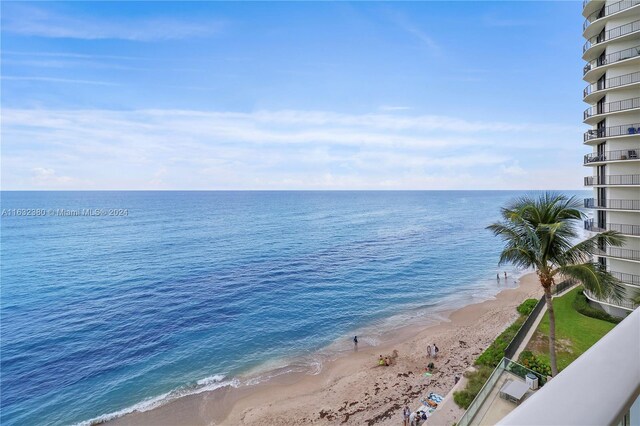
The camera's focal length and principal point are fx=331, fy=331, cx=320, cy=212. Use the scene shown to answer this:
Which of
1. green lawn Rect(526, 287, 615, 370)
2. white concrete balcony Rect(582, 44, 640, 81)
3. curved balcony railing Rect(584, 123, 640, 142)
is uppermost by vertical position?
white concrete balcony Rect(582, 44, 640, 81)

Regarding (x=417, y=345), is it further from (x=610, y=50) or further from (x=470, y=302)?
(x=610, y=50)

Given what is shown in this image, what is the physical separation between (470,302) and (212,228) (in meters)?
76.1

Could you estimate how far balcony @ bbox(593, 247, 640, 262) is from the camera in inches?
1023

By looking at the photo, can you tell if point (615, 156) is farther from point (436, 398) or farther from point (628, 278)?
point (436, 398)

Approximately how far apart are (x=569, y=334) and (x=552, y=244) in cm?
1227

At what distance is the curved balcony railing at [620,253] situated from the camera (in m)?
26.0

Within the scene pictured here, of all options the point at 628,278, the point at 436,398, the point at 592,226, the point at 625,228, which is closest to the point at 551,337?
the point at 436,398

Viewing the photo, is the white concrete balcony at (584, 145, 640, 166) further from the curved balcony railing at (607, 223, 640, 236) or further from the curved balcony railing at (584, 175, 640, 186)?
the curved balcony railing at (607, 223, 640, 236)

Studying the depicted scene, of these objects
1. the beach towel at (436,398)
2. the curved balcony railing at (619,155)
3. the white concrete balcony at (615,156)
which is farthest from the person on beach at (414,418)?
the curved balcony railing at (619,155)

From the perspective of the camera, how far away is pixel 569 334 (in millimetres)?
24812

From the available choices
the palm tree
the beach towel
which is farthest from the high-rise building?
the beach towel

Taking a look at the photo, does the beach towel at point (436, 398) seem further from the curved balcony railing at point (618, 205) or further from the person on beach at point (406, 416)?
the curved balcony railing at point (618, 205)

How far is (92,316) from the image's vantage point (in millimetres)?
38062

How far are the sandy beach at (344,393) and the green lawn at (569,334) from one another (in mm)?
6096
